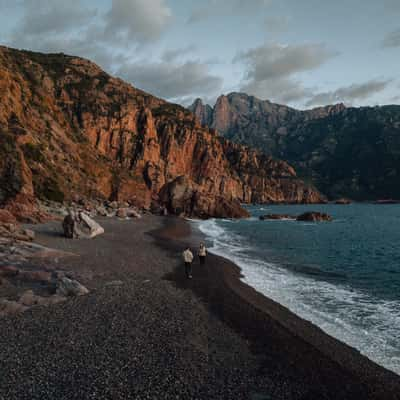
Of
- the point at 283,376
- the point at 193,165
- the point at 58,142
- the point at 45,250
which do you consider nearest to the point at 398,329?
the point at 283,376

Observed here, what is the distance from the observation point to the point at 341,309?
54.5ft

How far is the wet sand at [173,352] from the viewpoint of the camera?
8.20 meters

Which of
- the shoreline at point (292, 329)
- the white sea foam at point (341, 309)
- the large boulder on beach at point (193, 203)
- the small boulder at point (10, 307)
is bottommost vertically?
the white sea foam at point (341, 309)

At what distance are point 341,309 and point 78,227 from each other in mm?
26662

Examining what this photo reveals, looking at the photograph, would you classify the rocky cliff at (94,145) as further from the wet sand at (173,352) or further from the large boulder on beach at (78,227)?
the wet sand at (173,352)

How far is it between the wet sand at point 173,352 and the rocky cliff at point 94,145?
1240 inches

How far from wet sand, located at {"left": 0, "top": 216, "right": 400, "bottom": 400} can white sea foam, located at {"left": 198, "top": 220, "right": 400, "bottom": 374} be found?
3.39 feet

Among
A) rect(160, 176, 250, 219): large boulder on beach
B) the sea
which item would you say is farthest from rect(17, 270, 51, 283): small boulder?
rect(160, 176, 250, 219): large boulder on beach

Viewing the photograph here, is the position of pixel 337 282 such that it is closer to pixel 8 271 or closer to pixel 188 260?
pixel 188 260

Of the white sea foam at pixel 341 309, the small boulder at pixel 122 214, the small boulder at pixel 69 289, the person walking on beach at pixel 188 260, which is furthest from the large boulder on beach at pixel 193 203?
the small boulder at pixel 69 289

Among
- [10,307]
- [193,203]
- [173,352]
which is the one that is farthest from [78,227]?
[193,203]

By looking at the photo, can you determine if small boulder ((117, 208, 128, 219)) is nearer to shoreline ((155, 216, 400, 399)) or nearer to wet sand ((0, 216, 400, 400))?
shoreline ((155, 216, 400, 399))

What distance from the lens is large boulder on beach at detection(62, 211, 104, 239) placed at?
3128 cm

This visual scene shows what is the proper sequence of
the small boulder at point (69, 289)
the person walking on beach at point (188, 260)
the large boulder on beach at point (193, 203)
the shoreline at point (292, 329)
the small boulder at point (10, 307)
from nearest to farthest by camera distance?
the shoreline at point (292, 329)
the small boulder at point (10, 307)
the small boulder at point (69, 289)
the person walking on beach at point (188, 260)
the large boulder on beach at point (193, 203)
